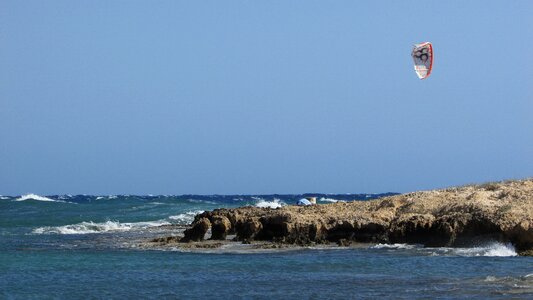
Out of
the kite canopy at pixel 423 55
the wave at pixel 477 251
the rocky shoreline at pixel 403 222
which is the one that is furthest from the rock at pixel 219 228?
the kite canopy at pixel 423 55

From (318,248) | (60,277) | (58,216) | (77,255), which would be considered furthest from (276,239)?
(58,216)

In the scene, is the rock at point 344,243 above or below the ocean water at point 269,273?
above

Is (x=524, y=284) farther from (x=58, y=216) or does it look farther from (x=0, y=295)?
(x=58, y=216)

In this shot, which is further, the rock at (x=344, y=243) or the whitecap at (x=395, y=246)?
the rock at (x=344, y=243)

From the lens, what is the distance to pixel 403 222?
977 inches

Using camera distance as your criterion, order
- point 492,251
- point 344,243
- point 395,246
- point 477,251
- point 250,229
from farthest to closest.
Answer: point 250,229 < point 344,243 < point 395,246 < point 477,251 < point 492,251

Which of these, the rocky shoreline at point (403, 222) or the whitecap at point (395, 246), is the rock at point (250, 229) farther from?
the whitecap at point (395, 246)

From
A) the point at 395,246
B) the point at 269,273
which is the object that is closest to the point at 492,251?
the point at 395,246

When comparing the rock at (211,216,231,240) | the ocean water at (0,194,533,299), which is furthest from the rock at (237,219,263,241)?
the ocean water at (0,194,533,299)

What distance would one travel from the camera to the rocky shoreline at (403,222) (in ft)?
73.9

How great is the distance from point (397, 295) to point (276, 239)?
389 inches

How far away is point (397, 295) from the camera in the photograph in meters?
16.1

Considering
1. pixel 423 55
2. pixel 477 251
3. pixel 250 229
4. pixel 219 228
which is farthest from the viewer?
pixel 423 55

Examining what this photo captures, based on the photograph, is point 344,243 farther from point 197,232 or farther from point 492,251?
point 197,232
